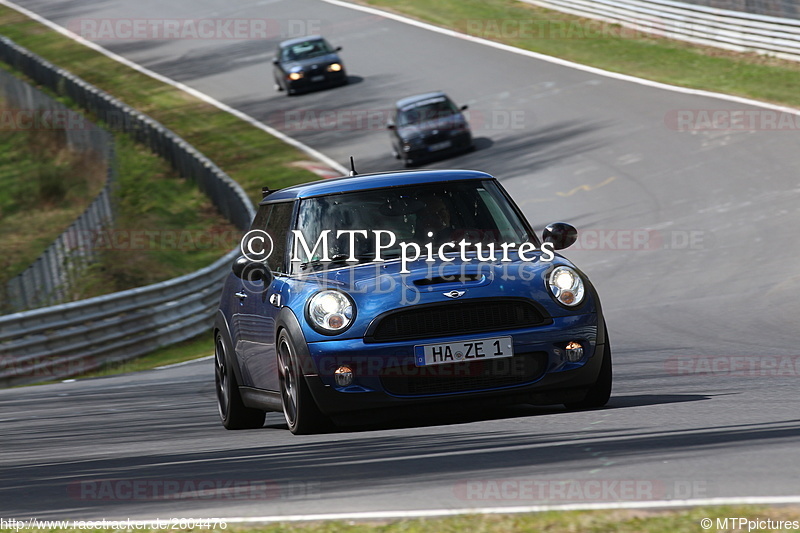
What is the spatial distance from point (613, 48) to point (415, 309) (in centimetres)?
3132

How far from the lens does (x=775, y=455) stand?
585 cm

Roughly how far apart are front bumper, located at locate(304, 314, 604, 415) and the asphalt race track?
20 cm

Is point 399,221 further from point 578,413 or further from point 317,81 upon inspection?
point 317,81

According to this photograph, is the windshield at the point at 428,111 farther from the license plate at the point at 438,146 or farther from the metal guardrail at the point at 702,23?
the metal guardrail at the point at 702,23

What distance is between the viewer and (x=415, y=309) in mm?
7430

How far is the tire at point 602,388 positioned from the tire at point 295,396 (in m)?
1.56

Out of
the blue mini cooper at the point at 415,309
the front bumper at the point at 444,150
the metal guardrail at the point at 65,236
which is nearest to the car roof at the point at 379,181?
the blue mini cooper at the point at 415,309

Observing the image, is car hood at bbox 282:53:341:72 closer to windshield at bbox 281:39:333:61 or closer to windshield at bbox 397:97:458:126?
windshield at bbox 281:39:333:61

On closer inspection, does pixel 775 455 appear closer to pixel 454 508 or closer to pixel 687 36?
Answer: pixel 454 508

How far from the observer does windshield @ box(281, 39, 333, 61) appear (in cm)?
3947

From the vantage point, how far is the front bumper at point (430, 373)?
24.3 feet

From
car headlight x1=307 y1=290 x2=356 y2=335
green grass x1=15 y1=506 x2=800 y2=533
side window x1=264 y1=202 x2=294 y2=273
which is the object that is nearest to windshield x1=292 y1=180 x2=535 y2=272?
side window x1=264 y1=202 x2=294 y2=273
